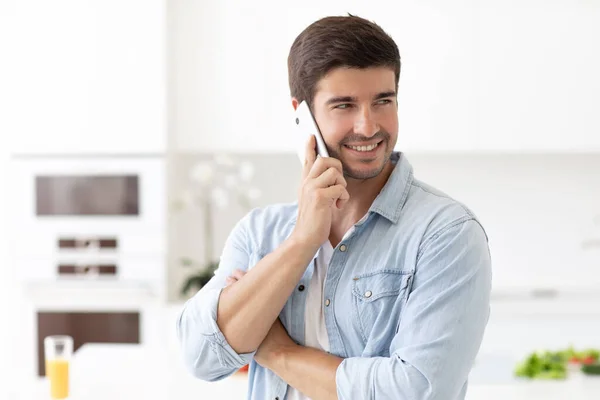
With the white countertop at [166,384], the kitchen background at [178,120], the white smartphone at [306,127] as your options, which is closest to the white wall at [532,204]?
the kitchen background at [178,120]

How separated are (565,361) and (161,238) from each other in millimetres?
1990

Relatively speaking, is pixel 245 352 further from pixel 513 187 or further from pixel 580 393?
pixel 513 187

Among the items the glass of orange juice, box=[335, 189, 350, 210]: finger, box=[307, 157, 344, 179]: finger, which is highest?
box=[307, 157, 344, 179]: finger

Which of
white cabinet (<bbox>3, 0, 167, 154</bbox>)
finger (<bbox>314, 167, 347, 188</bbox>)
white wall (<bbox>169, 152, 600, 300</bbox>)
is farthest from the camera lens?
white wall (<bbox>169, 152, 600, 300</bbox>)

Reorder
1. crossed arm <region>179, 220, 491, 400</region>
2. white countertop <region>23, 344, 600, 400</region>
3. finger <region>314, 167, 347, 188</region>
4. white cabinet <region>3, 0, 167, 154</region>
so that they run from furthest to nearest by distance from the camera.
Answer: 1. white cabinet <region>3, 0, 167, 154</region>
2. white countertop <region>23, 344, 600, 400</region>
3. finger <region>314, 167, 347, 188</region>
4. crossed arm <region>179, 220, 491, 400</region>

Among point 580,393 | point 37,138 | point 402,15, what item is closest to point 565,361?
point 580,393

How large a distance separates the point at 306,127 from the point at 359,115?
14 centimetres

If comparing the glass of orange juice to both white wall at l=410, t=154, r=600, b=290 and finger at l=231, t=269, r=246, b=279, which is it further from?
white wall at l=410, t=154, r=600, b=290

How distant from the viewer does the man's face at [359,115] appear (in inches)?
52.7

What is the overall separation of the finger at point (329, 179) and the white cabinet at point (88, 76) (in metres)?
2.51

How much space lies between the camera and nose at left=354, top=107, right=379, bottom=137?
52.4 inches

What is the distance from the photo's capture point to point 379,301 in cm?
135

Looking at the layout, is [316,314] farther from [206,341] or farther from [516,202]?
[516,202]

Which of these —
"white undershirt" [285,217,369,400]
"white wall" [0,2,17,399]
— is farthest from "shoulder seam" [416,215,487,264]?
"white wall" [0,2,17,399]
